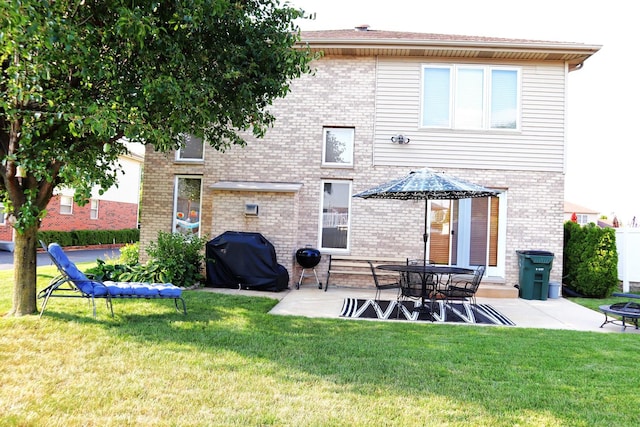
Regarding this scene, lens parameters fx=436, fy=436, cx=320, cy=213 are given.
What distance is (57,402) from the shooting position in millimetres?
3518

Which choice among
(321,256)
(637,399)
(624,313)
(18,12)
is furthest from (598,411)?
(321,256)

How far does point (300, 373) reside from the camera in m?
4.39

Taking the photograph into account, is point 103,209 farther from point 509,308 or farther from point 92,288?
point 509,308

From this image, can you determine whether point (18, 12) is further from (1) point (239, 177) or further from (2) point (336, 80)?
(2) point (336, 80)

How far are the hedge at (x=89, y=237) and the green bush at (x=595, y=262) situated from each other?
66.6 feet

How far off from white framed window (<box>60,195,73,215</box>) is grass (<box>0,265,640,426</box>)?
20301mm

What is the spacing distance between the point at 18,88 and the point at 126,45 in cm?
139

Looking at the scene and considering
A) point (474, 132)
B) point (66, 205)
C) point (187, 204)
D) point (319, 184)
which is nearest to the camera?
point (474, 132)

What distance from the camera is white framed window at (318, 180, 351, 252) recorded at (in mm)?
11125

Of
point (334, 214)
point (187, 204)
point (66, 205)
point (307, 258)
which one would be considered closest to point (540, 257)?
point (334, 214)

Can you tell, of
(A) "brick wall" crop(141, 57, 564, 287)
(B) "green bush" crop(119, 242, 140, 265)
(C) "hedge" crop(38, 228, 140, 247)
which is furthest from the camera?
(C) "hedge" crop(38, 228, 140, 247)

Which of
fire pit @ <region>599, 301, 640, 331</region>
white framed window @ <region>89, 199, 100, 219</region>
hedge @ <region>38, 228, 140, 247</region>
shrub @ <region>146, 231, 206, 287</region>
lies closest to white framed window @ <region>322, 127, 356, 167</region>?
shrub @ <region>146, 231, 206, 287</region>

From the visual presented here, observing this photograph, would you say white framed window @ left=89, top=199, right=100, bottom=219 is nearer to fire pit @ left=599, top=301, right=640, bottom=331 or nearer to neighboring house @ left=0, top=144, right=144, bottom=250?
neighboring house @ left=0, top=144, right=144, bottom=250

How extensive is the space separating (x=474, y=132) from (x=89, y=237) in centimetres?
2192
